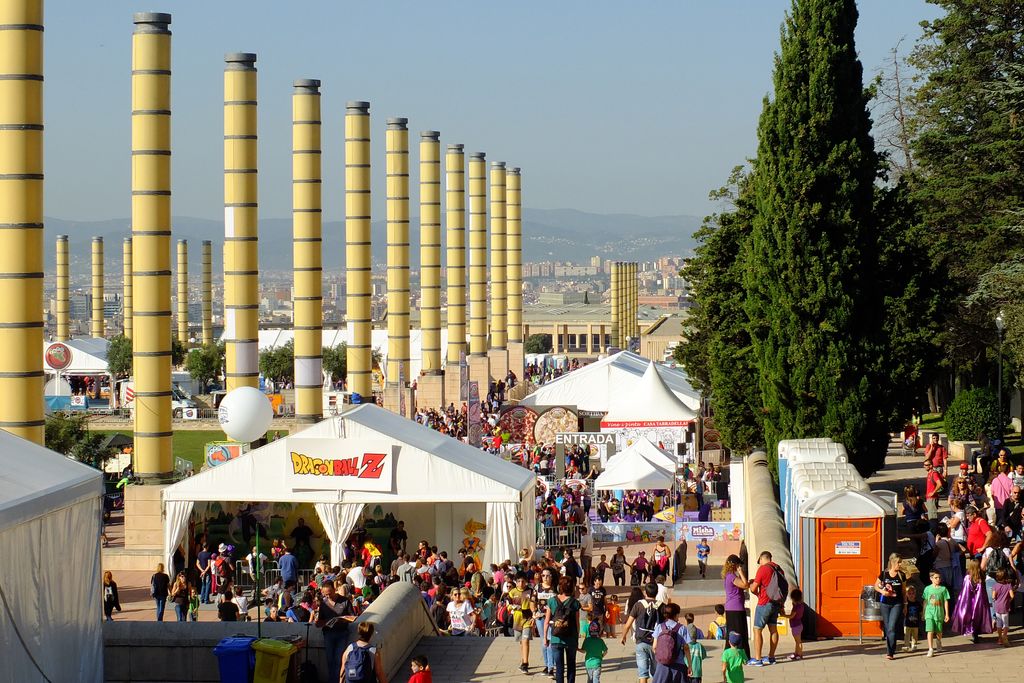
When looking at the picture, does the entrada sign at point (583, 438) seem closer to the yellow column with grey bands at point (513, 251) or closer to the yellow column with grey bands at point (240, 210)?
A: the yellow column with grey bands at point (240, 210)

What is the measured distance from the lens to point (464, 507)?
2186 centimetres

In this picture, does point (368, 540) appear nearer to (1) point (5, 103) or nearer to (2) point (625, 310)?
(1) point (5, 103)

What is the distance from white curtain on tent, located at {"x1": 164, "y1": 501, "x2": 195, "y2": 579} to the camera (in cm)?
2103

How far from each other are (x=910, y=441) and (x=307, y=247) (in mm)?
14257

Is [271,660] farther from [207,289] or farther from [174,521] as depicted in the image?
[207,289]

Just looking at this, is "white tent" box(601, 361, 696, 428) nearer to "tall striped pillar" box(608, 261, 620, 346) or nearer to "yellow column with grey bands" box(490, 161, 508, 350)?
"yellow column with grey bands" box(490, 161, 508, 350)

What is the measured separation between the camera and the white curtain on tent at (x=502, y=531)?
2062 centimetres

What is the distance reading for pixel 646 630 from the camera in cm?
1286

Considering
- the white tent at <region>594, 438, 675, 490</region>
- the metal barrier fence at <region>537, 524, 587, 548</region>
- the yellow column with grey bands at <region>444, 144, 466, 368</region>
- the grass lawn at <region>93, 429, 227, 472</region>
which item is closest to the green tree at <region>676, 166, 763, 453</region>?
the white tent at <region>594, 438, 675, 490</region>

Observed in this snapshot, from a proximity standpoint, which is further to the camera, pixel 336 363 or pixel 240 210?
pixel 336 363

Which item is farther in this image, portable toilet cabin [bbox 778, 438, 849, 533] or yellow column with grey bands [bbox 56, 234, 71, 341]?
yellow column with grey bands [bbox 56, 234, 71, 341]

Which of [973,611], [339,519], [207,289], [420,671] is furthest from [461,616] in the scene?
[207,289]

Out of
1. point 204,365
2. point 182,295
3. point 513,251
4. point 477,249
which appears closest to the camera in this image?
point 477,249

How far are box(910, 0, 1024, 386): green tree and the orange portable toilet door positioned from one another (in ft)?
58.0
